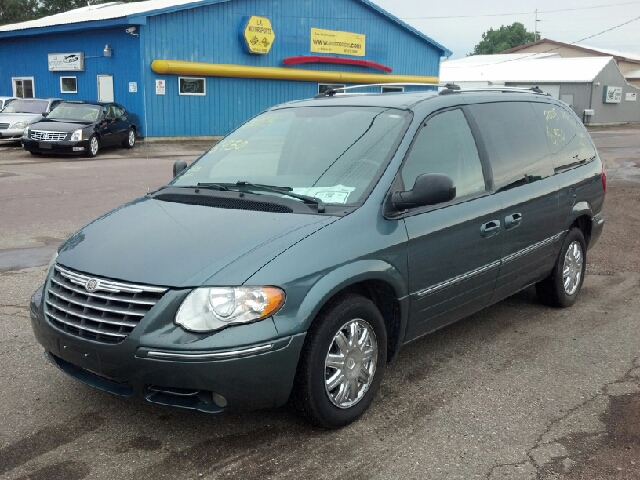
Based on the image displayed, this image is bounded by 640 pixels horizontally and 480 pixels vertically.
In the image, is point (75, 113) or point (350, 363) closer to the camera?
point (350, 363)

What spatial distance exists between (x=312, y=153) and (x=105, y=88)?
22818 mm

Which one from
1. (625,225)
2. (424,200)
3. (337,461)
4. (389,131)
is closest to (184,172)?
(389,131)

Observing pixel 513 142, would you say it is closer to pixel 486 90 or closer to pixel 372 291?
pixel 486 90

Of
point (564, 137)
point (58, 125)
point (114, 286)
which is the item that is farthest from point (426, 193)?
point (58, 125)

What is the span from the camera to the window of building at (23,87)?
2862 centimetres

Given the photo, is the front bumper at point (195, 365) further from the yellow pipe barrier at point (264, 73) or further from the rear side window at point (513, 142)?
the yellow pipe barrier at point (264, 73)

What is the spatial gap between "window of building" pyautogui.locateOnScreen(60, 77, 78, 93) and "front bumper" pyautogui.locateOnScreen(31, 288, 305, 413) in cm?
2538

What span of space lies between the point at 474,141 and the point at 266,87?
2415cm

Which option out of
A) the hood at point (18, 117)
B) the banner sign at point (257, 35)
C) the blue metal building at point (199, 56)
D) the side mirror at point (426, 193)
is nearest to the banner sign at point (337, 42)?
the blue metal building at point (199, 56)

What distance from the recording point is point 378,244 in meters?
3.91

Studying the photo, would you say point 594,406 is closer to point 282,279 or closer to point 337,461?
point 337,461

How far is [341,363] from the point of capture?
377 cm

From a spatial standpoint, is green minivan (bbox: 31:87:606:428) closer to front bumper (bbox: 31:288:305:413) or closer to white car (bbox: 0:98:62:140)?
front bumper (bbox: 31:288:305:413)

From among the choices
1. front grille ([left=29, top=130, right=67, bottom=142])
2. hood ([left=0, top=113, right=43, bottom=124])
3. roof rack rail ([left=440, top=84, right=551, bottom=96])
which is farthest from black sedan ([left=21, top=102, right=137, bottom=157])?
roof rack rail ([left=440, top=84, right=551, bottom=96])
